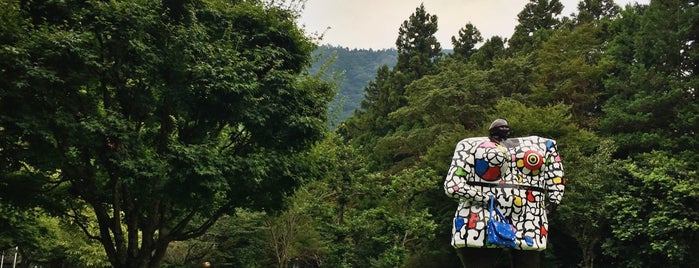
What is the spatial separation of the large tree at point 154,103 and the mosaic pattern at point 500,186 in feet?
11.4

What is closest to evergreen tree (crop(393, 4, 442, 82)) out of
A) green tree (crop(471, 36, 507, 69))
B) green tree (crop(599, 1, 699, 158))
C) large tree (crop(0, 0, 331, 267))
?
green tree (crop(471, 36, 507, 69))

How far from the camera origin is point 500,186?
19.3ft

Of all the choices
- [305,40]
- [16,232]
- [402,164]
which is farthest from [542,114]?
[16,232]

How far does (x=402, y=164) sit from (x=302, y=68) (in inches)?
668

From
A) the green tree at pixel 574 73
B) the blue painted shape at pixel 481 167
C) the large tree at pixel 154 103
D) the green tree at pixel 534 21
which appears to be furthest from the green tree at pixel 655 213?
the green tree at pixel 534 21

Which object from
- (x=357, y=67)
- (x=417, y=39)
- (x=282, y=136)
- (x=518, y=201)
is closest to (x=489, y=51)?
(x=417, y=39)

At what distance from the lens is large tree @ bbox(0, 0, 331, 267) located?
713 centimetres

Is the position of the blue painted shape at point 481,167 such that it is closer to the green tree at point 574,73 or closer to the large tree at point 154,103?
the large tree at point 154,103

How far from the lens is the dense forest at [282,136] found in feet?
24.9

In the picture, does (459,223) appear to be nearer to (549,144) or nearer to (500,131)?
(500,131)

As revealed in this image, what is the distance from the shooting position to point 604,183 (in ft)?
53.3

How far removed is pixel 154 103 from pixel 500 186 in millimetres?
5239

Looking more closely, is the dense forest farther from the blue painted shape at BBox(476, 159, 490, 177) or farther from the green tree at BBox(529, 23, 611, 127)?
the blue painted shape at BBox(476, 159, 490, 177)

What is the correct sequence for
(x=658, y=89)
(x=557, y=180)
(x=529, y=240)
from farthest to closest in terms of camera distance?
(x=658, y=89) < (x=557, y=180) < (x=529, y=240)
